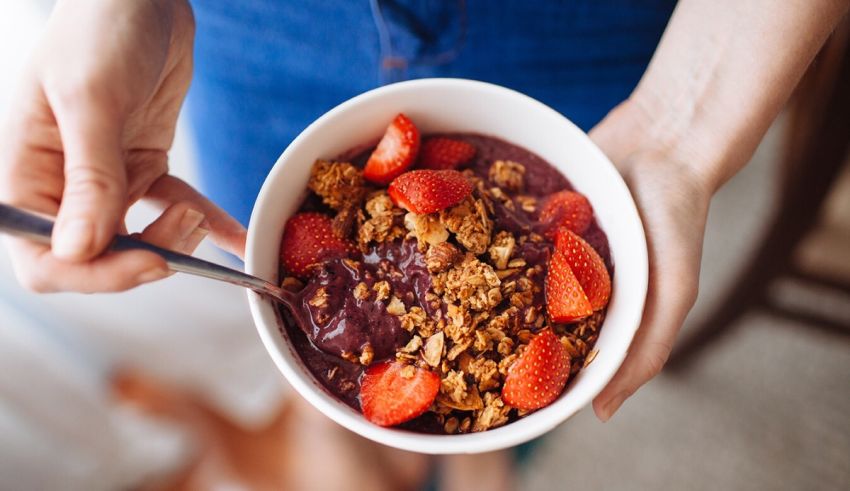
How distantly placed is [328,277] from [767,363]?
1.78 meters

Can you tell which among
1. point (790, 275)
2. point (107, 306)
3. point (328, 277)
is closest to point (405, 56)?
point (328, 277)

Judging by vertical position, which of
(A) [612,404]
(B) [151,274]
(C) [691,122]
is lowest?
(A) [612,404]

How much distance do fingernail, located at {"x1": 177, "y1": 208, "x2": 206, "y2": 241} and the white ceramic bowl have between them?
82mm

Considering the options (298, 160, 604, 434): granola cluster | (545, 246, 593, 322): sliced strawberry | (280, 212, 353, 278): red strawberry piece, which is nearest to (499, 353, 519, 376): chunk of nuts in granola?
(298, 160, 604, 434): granola cluster

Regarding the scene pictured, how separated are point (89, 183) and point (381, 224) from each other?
0.42m

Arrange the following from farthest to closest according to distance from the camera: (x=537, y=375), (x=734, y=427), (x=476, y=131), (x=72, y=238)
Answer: (x=734, y=427), (x=476, y=131), (x=537, y=375), (x=72, y=238)

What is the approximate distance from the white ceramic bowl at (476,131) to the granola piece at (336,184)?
0.8 inches

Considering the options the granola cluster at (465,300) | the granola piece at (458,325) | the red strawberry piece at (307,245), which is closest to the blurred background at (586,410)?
the red strawberry piece at (307,245)

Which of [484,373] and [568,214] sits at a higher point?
[568,214]

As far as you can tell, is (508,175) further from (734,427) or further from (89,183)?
(734,427)

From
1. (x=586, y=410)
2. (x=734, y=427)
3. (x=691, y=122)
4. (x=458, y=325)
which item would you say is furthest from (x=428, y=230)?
(x=734, y=427)

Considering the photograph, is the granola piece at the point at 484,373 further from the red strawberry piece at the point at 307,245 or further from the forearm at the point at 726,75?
the forearm at the point at 726,75

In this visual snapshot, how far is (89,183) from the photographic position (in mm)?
775

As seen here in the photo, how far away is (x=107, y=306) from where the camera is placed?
6.17 ft
